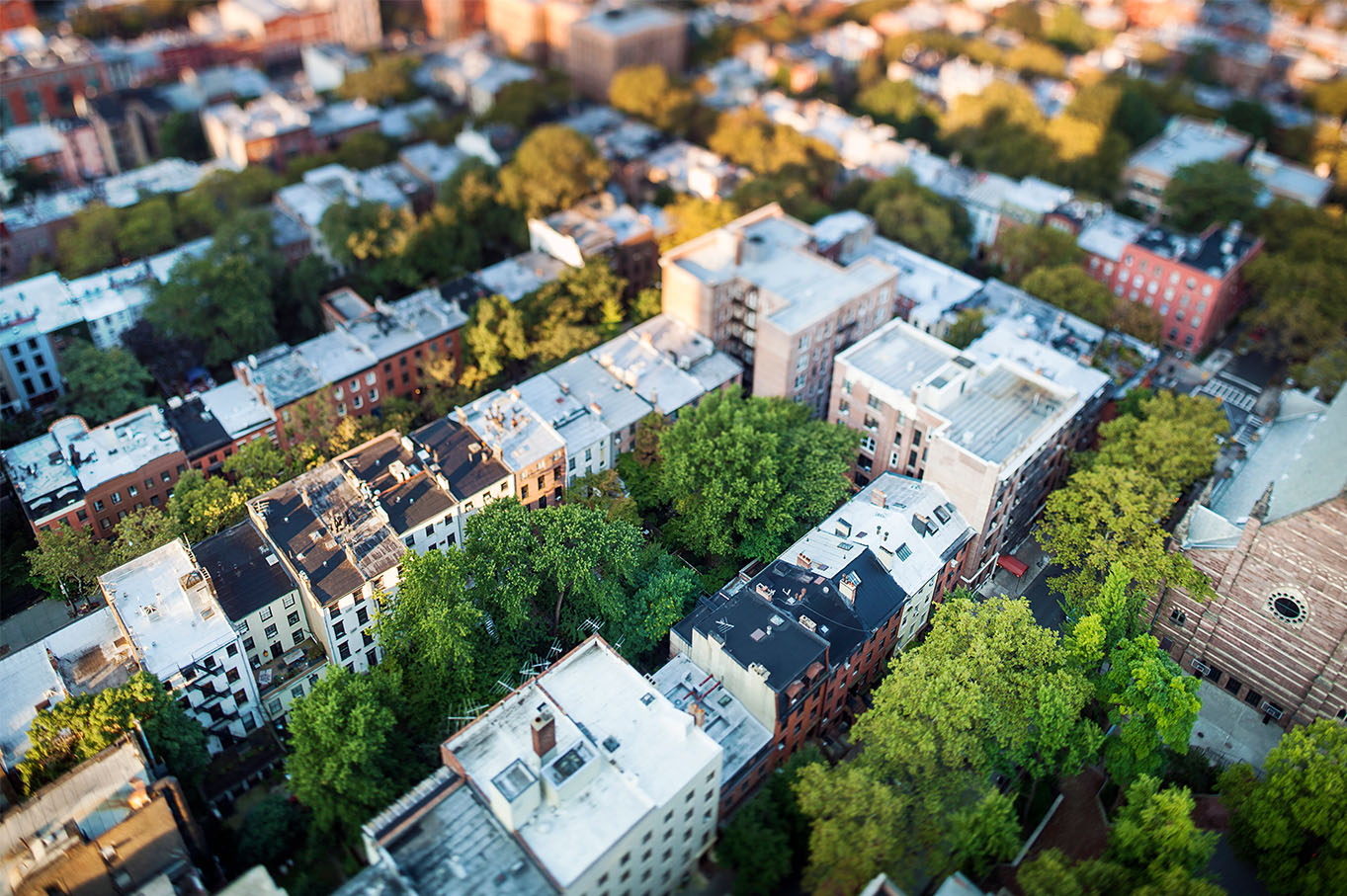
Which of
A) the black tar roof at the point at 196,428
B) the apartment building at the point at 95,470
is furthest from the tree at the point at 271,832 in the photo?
the black tar roof at the point at 196,428

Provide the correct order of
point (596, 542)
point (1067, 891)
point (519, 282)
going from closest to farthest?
point (1067, 891), point (596, 542), point (519, 282)

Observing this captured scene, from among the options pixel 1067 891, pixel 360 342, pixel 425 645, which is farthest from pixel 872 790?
pixel 360 342

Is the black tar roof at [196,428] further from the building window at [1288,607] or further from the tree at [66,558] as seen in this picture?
the building window at [1288,607]

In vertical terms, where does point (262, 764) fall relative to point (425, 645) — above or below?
below

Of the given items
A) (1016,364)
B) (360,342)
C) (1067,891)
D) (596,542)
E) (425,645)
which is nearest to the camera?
(1067,891)

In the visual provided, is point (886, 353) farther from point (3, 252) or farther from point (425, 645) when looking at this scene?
point (3, 252)

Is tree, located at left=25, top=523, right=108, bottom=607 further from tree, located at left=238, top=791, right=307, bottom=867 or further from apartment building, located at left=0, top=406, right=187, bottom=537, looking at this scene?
tree, located at left=238, top=791, right=307, bottom=867

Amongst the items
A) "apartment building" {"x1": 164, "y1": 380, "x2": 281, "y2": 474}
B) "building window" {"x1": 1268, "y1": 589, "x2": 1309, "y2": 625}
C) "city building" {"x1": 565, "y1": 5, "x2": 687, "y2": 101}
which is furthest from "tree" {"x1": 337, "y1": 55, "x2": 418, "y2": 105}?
"building window" {"x1": 1268, "y1": 589, "x2": 1309, "y2": 625}
